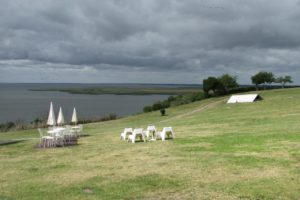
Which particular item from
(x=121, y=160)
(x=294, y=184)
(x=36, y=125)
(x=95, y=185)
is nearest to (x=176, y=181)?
(x=95, y=185)

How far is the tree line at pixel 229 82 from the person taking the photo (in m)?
75.0

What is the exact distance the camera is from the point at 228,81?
268ft

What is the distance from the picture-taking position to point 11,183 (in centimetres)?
1286

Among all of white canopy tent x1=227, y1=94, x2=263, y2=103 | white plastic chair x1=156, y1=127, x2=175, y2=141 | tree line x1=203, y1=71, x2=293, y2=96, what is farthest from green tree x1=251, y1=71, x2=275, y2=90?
white plastic chair x1=156, y1=127, x2=175, y2=141

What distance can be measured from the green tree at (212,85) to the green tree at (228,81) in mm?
3030

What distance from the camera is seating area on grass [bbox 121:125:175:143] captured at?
22.0 metres

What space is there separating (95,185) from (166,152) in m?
5.61

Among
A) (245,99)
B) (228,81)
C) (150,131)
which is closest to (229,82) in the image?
(228,81)

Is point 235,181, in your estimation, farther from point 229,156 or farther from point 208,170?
point 229,156

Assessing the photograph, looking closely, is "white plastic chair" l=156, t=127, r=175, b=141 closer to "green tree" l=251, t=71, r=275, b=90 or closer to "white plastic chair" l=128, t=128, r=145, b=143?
"white plastic chair" l=128, t=128, r=145, b=143

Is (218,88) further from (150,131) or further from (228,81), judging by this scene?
(150,131)

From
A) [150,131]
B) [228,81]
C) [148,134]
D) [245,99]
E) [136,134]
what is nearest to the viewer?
[136,134]

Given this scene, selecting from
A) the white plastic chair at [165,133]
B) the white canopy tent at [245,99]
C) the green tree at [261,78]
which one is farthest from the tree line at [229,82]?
the white plastic chair at [165,133]

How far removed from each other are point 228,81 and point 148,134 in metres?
61.5
